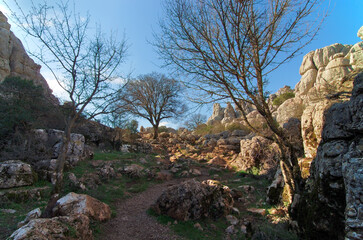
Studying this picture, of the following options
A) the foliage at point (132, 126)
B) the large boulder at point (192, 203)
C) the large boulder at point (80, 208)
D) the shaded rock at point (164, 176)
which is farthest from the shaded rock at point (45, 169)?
the foliage at point (132, 126)

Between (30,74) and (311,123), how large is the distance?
1517 inches

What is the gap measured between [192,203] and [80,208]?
2601 millimetres

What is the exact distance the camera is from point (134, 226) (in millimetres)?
4516

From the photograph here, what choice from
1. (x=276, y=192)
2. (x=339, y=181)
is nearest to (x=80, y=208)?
(x=339, y=181)

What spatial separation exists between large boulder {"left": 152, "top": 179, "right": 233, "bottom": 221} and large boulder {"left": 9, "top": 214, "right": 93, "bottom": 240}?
1.93 metres

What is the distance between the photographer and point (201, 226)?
14.4 ft

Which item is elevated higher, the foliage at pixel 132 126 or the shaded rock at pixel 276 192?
the foliage at pixel 132 126

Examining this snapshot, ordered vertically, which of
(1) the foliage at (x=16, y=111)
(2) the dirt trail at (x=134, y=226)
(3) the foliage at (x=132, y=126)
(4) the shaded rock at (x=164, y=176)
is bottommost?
(2) the dirt trail at (x=134, y=226)

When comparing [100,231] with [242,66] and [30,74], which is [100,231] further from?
[30,74]

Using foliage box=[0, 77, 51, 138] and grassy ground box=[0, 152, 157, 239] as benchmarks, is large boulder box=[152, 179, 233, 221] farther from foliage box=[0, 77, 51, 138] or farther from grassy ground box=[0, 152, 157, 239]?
foliage box=[0, 77, 51, 138]

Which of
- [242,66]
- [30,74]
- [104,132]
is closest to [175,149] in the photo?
[104,132]

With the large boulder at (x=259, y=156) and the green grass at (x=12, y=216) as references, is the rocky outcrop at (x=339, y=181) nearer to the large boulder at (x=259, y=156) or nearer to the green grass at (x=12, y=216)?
the green grass at (x=12, y=216)

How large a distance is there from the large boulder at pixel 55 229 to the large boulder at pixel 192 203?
193 centimetres

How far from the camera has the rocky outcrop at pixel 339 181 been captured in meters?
1.83
